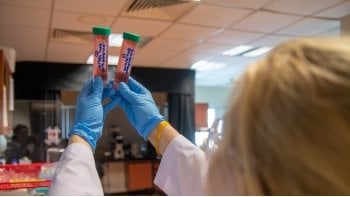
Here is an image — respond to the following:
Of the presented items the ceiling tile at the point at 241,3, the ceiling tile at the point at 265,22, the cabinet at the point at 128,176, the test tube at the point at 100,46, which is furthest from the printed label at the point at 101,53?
the cabinet at the point at 128,176

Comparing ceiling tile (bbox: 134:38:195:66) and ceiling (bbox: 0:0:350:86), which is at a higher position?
ceiling (bbox: 0:0:350:86)

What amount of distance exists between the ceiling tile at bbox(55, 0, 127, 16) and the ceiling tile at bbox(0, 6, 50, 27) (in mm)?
191

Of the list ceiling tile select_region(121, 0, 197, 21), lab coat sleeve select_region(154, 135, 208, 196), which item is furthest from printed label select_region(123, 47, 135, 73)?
ceiling tile select_region(121, 0, 197, 21)

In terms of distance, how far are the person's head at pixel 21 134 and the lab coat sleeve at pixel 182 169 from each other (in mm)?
3357

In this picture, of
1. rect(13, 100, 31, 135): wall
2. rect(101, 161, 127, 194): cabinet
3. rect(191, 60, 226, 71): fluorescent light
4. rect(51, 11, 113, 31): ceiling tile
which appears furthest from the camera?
rect(101, 161, 127, 194): cabinet

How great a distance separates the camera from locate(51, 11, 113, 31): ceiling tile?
2.54 metres

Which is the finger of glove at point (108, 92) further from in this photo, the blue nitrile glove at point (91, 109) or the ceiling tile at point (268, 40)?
the ceiling tile at point (268, 40)

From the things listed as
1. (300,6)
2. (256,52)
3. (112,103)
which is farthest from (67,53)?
(112,103)

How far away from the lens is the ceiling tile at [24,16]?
2.43 meters

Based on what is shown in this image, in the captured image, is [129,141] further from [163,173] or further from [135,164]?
[163,173]

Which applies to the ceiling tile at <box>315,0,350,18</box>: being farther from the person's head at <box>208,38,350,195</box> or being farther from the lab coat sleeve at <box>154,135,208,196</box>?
the person's head at <box>208,38,350,195</box>

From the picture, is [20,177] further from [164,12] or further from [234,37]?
[234,37]

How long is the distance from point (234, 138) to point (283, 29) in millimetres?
2762

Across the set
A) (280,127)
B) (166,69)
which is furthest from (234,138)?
(166,69)
